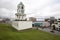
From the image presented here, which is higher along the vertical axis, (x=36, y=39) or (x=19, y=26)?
(x=19, y=26)

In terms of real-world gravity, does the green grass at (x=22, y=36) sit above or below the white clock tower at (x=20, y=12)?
below

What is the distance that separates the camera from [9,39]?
9.93 metres

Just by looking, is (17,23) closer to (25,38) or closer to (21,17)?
(21,17)

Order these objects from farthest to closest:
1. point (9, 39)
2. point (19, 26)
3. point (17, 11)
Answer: point (17, 11), point (19, 26), point (9, 39)

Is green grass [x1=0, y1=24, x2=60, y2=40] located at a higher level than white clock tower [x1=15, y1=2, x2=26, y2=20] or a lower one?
lower

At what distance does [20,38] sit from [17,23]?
4.83m

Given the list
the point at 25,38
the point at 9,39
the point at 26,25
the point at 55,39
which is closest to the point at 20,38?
the point at 25,38

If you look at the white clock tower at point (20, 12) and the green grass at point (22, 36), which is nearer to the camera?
the green grass at point (22, 36)

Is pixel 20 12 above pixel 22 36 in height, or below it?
above

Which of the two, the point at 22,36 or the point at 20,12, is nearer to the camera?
the point at 22,36

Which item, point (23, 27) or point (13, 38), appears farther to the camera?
point (23, 27)

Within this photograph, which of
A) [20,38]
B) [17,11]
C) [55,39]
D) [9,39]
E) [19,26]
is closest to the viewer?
[9,39]

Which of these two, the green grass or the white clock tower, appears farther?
the white clock tower

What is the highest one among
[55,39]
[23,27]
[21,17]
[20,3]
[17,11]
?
[20,3]
